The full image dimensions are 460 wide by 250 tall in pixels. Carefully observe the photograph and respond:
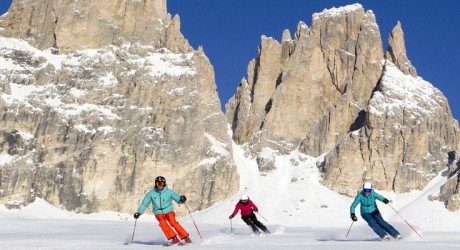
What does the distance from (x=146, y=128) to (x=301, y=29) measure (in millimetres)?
46893

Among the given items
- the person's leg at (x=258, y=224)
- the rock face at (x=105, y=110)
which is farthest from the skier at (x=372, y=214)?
Result: the rock face at (x=105, y=110)

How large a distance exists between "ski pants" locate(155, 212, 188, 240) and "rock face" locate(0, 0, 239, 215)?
284 feet

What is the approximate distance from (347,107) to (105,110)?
1988 inches

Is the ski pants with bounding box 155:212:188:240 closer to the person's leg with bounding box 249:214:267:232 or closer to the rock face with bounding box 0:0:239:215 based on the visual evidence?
the person's leg with bounding box 249:214:267:232

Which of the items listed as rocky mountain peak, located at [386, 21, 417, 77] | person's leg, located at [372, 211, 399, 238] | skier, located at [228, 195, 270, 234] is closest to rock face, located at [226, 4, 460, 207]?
rocky mountain peak, located at [386, 21, 417, 77]

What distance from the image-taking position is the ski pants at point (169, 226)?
51.1ft

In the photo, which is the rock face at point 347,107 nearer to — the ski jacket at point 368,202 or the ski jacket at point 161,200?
the ski jacket at point 368,202

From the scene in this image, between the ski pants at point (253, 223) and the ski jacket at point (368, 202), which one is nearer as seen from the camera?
the ski jacket at point (368, 202)

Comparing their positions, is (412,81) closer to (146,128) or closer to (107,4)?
(146,128)

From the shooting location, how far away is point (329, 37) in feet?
431

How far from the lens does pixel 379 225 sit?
1819 centimetres

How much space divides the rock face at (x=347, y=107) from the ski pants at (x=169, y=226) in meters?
93.5

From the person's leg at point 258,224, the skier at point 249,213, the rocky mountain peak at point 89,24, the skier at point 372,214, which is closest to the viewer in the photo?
the skier at point 372,214

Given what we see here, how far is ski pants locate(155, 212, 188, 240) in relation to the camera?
1559cm
